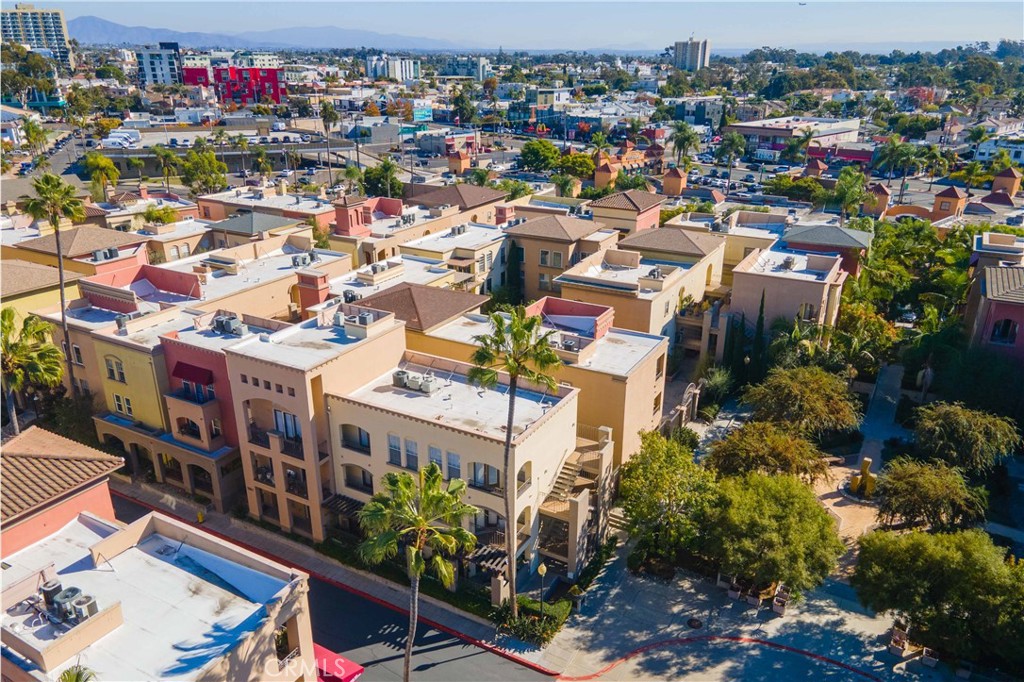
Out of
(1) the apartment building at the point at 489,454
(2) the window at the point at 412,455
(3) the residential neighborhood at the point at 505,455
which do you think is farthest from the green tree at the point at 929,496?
(2) the window at the point at 412,455

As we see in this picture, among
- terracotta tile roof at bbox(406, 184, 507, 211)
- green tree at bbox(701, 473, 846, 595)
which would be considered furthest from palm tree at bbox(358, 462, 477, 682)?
terracotta tile roof at bbox(406, 184, 507, 211)

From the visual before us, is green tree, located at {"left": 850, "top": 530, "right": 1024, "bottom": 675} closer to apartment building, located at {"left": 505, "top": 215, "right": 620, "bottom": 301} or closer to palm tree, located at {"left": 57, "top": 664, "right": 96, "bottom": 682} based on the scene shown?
palm tree, located at {"left": 57, "top": 664, "right": 96, "bottom": 682}

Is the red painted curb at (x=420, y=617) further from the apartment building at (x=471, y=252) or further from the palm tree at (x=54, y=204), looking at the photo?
the apartment building at (x=471, y=252)

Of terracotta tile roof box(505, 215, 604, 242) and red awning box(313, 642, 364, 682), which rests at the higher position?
terracotta tile roof box(505, 215, 604, 242)

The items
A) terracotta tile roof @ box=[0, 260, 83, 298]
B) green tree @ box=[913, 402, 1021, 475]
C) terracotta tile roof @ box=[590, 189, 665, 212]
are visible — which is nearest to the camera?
green tree @ box=[913, 402, 1021, 475]

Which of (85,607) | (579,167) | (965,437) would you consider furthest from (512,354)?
(579,167)

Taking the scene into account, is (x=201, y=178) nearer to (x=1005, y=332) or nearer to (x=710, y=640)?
(x=710, y=640)

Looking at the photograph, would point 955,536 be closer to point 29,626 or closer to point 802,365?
point 802,365
